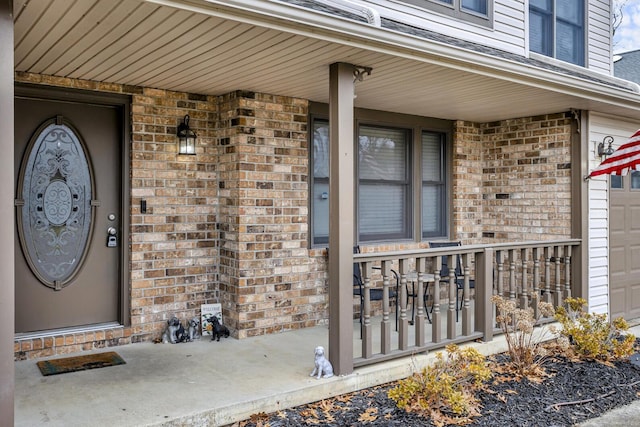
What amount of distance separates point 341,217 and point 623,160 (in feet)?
11.5

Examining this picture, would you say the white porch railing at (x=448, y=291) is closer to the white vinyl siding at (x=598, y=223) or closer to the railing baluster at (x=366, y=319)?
the railing baluster at (x=366, y=319)

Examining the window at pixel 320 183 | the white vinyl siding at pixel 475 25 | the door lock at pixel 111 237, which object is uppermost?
the white vinyl siding at pixel 475 25

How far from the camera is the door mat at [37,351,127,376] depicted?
4.14m

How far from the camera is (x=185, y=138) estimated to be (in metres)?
5.11

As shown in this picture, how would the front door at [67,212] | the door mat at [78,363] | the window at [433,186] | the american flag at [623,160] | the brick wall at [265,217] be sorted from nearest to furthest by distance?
the door mat at [78,363] < the front door at [67,212] < the brick wall at [265,217] < the american flag at [623,160] < the window at [433,186]

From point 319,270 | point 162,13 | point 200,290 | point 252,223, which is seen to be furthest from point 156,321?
point 162,13

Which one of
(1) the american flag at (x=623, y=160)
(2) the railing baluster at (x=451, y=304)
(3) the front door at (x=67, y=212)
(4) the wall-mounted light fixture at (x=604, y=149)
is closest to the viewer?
(3) the front door at (x=67, y=212)

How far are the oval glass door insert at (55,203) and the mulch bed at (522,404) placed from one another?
7.59 ft

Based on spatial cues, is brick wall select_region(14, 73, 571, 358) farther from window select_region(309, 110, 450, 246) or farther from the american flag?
the american flag

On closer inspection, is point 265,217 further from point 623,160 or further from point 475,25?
point 623,160

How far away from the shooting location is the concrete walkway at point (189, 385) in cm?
334

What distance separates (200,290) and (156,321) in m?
0.50

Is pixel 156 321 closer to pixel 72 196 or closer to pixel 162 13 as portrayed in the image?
pixel 72 196

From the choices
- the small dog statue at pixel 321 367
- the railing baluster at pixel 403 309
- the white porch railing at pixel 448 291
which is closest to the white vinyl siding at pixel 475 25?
the white porch railing at pixel 448 291
